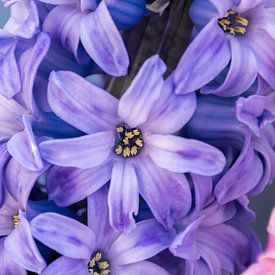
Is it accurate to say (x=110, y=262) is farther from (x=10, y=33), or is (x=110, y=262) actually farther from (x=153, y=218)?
(x=10, y=33)

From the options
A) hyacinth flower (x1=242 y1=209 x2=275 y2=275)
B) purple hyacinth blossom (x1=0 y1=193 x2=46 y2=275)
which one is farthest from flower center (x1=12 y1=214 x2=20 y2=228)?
hyacinth flower (x1=242 y1=209 x2=275 y2=275)

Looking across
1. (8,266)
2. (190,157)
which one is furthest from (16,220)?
(190,157)

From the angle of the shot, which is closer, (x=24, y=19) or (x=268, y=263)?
(x=268, y=263)

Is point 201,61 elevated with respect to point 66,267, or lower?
elevated

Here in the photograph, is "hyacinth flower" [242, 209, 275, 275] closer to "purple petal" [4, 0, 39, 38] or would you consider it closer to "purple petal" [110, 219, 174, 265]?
"purple petal" [110, 219, 174, 265]

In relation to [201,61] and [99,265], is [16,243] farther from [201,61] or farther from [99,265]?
[201,61]

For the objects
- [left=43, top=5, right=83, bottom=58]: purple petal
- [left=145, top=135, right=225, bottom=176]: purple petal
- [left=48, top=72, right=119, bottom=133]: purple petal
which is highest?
[left=43, top=5, right=83, bottom=58]: purple petal

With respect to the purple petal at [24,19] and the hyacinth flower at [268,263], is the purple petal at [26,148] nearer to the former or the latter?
the purple petal at [24,19]

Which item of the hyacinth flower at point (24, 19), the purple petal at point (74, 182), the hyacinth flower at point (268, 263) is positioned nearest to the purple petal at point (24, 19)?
the hyacinth flower at point (24, 19)
